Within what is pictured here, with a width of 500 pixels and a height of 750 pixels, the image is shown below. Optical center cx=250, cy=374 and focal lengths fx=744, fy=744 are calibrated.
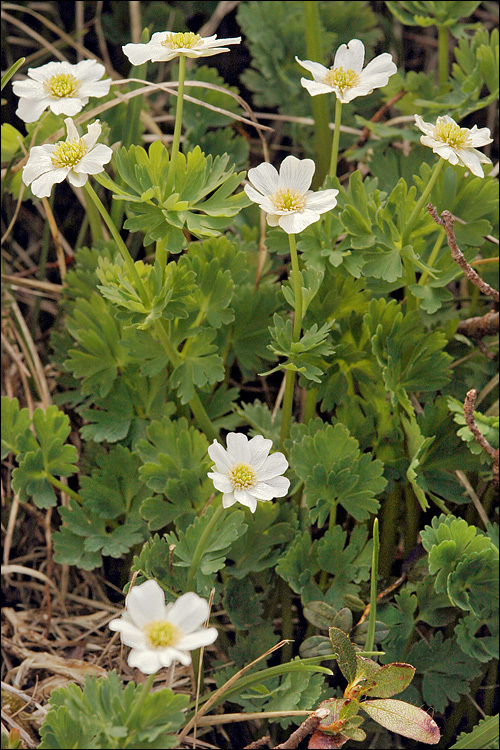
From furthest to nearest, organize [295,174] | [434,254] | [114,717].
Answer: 1. [434,254]
2. [295,174]
3. [114,717]

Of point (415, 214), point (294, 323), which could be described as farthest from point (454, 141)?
point (294, 323)

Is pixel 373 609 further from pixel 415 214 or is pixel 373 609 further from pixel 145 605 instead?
pixel 415 214

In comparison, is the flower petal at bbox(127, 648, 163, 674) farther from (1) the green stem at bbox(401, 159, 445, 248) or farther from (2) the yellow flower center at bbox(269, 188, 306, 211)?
(1) the green stem at bbox(401, 159, 445, 248)

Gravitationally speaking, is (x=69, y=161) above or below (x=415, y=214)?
above

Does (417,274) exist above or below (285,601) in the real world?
above

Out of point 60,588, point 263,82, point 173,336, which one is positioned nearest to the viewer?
point 173,336

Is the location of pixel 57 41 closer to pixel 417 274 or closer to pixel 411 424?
pixel 417 274

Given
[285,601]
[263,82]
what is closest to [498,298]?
[285,601]
